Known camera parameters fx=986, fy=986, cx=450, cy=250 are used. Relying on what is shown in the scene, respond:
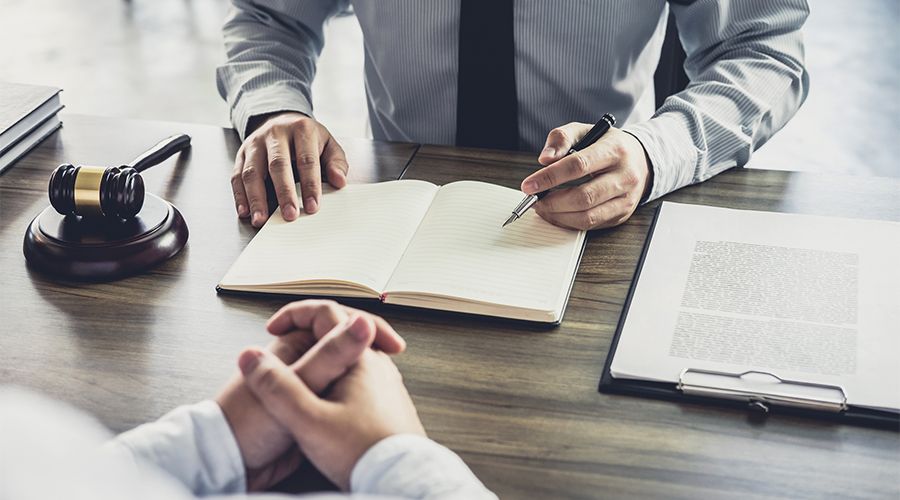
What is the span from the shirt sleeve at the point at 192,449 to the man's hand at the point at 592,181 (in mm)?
490

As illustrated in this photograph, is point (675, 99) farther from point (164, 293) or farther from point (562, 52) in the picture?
point (164, 293)

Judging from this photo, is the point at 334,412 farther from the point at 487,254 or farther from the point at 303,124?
the point at 303,124

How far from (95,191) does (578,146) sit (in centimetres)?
56

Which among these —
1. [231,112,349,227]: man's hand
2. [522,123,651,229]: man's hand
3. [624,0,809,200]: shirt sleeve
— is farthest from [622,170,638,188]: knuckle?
[231,112,349,227]: man's hand

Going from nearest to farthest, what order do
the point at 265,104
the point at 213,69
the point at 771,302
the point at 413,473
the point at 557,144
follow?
→ the point at 413,473, the point at 771,302, the point at 557,144, the point at 265,104, the point at 213,69

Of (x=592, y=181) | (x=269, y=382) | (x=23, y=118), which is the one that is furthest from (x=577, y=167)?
(x=23, y=118)

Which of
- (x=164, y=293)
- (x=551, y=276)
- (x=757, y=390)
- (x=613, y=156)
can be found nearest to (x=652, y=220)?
(x=613, y=156)

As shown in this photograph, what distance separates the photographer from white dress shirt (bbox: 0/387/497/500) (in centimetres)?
62

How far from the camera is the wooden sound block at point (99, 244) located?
107 centimetres

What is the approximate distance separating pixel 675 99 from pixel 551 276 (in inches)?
17.3

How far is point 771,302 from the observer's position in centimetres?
97

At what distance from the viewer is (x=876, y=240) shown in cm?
109

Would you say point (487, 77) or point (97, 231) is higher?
point (97, 231)

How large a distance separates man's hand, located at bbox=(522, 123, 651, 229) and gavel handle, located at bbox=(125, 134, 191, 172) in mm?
516
